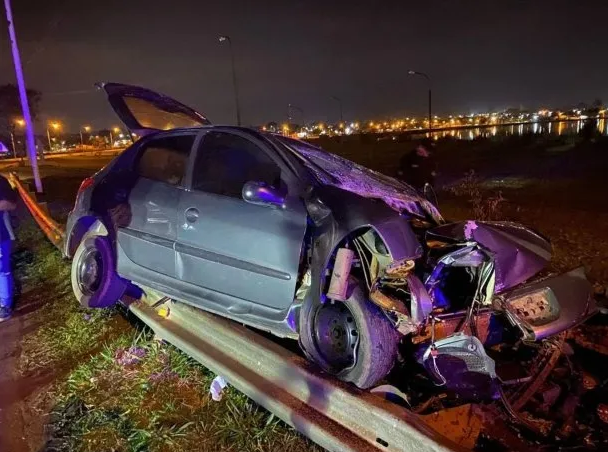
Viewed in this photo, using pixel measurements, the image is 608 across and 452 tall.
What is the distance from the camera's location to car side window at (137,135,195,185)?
4.19 metres

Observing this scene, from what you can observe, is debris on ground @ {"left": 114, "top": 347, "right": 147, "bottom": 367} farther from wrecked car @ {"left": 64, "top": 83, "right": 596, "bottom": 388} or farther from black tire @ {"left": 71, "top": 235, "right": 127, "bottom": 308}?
wrecked car @ {"left": 64, "top": 83, "right": 596, "bottom": 388}

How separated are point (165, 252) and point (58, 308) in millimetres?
2570

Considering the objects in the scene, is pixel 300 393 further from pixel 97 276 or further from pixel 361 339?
pixel 97 276

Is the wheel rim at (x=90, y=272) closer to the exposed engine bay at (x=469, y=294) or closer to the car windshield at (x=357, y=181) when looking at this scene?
the car windshield at (x=357, y=181)

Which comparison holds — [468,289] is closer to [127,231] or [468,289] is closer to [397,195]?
[397,195]

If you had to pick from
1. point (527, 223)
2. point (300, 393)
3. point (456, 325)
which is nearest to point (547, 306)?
point (456, 325)

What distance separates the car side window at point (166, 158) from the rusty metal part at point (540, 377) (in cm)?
288

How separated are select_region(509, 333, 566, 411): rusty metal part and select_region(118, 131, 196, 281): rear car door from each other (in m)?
2.63

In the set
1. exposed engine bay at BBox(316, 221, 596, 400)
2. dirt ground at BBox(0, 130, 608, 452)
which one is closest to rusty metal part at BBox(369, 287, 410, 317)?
exposed engine bay at BBox(316, 221, 596, 400)

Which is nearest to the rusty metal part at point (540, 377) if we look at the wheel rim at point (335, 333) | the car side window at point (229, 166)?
the wheel rim at point (335, 333)

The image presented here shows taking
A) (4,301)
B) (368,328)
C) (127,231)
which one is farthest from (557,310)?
(4,301)

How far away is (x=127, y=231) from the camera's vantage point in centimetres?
449

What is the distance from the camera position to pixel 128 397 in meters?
3.81

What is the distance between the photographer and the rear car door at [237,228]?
3.38 metres
